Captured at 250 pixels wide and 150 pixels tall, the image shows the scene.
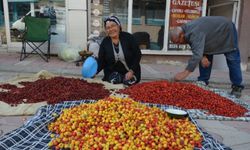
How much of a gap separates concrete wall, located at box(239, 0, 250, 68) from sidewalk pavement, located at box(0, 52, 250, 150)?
511 millimetres

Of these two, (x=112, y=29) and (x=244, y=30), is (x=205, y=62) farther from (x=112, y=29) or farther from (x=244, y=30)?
(x=244, y=30)

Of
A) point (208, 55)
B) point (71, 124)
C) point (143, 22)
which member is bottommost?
point (71, 124)

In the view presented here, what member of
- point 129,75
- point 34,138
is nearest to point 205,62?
point 129,75

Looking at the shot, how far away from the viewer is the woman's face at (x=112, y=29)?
12.8 ft

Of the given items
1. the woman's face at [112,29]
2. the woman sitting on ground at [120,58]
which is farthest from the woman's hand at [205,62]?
the woman's face at [112,29]

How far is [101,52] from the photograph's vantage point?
430 cm

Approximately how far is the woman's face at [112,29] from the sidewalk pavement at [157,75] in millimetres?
1317

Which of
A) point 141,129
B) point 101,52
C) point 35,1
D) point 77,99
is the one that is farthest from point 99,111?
point 35,1

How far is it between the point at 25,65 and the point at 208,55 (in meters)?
3.67

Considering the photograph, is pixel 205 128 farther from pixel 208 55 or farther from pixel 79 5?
pixel 79 5

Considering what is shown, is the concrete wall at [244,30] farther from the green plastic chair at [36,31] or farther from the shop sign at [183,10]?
the green plastic chair at [36,31]

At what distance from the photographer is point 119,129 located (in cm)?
224

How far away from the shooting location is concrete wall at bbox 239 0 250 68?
21.3ft

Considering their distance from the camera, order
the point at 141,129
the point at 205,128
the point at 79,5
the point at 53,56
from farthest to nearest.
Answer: the point at 53,56
the point at 79,5
the point at 205,128
the point at 141,129
